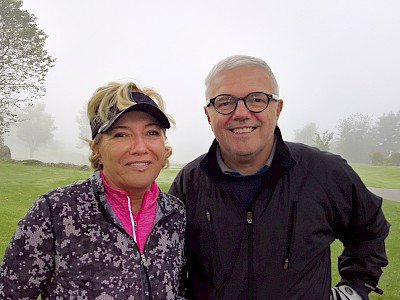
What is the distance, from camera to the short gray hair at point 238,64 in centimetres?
317

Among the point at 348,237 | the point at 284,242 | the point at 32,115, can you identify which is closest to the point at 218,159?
the point at 284,242

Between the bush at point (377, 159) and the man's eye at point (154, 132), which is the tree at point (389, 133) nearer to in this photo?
the bush at point (377, 159)

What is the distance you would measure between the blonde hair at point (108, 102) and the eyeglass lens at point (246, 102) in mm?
559

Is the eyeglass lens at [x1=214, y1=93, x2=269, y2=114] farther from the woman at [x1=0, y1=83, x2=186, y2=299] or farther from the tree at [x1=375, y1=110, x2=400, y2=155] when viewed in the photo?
the tree at [x1=375, y1=110, x2=400, y2=155]

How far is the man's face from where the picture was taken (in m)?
3.04

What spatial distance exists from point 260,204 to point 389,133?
92.5 m

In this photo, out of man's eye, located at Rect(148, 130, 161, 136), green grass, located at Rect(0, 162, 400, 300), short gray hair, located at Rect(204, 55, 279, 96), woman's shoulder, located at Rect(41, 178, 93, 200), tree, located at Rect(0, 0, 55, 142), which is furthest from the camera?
tree, located at Rect(0, 0, 55, 142)

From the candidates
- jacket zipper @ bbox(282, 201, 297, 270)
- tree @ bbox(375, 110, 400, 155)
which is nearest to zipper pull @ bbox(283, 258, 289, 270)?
jacket zipper @ bbox(282, 201, 297, 270)

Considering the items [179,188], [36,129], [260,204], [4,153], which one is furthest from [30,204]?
[36,129]

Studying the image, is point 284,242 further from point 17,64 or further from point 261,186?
point 17,64

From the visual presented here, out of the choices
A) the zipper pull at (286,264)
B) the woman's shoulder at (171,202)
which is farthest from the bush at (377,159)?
the woman's shoulder at (171,202)

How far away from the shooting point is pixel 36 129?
91062 millimetres

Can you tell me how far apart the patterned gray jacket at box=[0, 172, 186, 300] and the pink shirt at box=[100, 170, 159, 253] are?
6 centimetres

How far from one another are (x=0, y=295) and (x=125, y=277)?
2.77 ft
